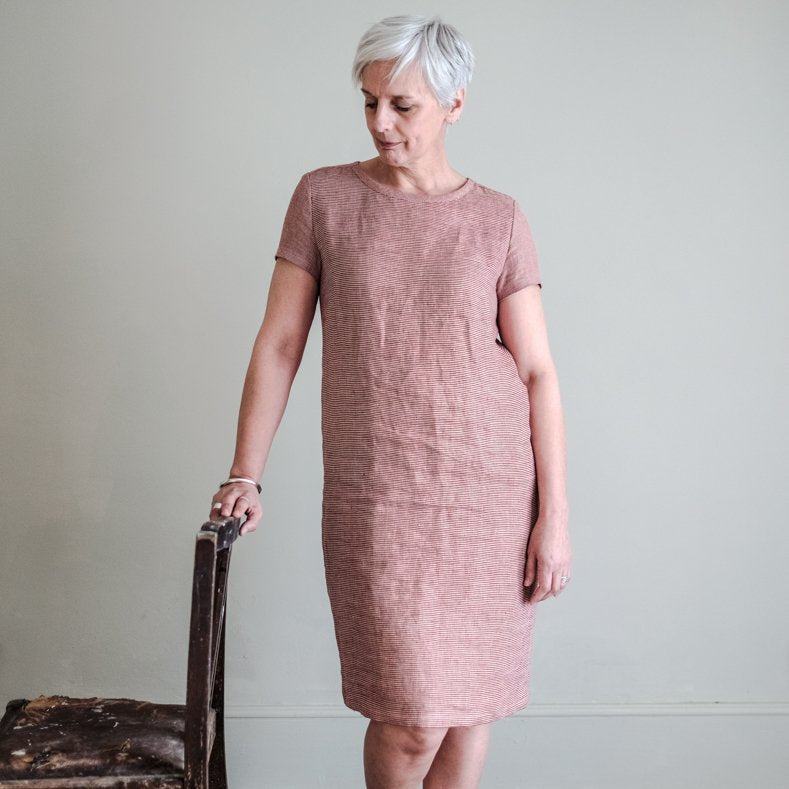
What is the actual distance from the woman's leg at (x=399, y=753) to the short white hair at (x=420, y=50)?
1177mm

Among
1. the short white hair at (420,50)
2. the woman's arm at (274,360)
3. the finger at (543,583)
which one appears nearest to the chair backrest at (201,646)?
the woman's arm at (274,360)

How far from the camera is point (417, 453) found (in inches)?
66.6

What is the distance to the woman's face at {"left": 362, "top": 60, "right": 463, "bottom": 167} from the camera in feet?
5.56

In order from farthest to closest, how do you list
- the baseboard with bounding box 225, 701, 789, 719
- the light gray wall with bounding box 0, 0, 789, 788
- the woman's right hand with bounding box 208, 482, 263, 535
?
the baseboard with bounding box 225, 701, 789, 719 → the light gray wall with bounding box 0, 0, 789, 788 → the woman's right hand with bounding box 208, 482, 263, 535

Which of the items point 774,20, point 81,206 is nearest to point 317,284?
point 81,206

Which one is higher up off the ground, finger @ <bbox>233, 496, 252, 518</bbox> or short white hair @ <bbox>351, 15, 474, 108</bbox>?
short white hair @ <bbox>351, 15, 474, 108</bbox>

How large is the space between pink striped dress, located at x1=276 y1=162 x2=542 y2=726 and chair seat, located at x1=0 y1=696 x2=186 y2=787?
349 millimetres

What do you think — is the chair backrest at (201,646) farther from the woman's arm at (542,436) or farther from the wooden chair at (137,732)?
the woman's arm at (542,436)

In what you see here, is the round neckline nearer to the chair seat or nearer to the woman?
the woman

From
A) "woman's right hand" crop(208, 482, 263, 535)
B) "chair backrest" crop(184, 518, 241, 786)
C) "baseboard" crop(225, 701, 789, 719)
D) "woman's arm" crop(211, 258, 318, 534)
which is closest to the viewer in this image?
"chair backrest" crop(184, 518, 241, 786)

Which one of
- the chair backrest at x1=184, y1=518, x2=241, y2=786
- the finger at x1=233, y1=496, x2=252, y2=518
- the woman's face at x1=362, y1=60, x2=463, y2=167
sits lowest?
the chair backrest at x1=184, y1=518, x2=241, y2=786

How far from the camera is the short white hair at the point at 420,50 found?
1.68 metres

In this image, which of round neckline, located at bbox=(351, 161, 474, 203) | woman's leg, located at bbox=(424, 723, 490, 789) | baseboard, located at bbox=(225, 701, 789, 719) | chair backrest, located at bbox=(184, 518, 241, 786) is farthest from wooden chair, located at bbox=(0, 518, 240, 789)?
baseboard, located at bbox=(225, 701, 789, 719)

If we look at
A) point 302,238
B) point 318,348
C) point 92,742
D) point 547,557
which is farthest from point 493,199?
point 92,742
